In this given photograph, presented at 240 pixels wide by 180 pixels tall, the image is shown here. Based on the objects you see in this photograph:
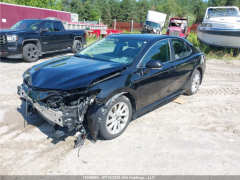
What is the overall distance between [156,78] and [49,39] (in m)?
7.38

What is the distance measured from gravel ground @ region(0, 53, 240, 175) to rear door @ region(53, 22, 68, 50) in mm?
6010

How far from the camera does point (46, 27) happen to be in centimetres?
964

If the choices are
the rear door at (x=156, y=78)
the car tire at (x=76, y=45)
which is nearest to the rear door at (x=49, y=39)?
the car tire at (x=76, y=45)

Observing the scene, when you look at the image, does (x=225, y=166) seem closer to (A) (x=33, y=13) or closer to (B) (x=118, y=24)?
(A) (x=33, y=13)

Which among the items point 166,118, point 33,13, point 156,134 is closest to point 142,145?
point 156,134

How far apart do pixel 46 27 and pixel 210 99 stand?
784cm

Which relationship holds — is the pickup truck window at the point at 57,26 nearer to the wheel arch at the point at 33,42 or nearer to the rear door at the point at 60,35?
the rear door at the point at 60,35

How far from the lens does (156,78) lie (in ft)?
12.6

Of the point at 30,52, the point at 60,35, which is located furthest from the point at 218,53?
the point at 30,52

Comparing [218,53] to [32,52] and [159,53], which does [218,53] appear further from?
Answer: [32,52]

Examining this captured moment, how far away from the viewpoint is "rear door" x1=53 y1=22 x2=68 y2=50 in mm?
10148

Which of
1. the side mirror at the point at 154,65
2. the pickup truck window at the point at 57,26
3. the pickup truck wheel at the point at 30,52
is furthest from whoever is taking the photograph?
the pickup truck window at the point at 57,26

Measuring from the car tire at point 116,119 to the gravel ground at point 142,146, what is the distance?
0.47 ft

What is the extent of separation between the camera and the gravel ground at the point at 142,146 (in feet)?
9.05
